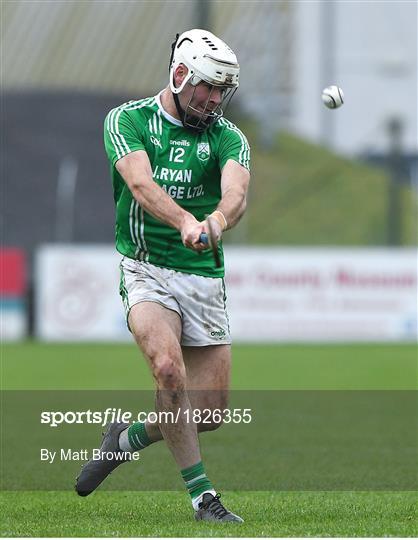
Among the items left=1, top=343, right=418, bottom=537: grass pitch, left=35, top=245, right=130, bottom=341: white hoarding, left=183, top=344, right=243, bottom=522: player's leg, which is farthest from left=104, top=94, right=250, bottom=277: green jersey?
left=35, top=245, right=130, bottom=341: white hoarding

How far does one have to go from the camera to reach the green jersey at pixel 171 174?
6.67 m

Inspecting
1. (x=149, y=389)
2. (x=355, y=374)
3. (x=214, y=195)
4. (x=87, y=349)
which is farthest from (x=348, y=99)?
(x=214, y=195)

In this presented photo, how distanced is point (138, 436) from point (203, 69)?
2.09 meters

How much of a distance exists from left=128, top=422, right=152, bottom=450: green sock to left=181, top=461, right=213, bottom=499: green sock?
0.70m

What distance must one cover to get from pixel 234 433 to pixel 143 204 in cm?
470

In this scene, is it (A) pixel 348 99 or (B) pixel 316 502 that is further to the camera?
(A) pixel 348 99

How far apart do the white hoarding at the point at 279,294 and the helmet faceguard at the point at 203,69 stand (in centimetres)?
1623

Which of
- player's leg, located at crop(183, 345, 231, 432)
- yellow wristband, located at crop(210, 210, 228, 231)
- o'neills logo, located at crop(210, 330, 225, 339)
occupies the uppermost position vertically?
yellow wristband, located at crop(210, 210, 228, 231)

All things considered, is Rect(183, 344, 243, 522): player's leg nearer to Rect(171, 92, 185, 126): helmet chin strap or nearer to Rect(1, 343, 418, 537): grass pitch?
Rect(1, 343, 418, 537): grass pitch

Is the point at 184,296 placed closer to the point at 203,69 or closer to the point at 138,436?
the point at 138,436

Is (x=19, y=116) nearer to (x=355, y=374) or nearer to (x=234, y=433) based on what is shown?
(x=355, y=374)

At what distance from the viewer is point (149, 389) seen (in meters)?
14.3

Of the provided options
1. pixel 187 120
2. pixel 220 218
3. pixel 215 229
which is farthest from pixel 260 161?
pixel 215 229

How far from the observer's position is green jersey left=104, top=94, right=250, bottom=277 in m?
6.67
